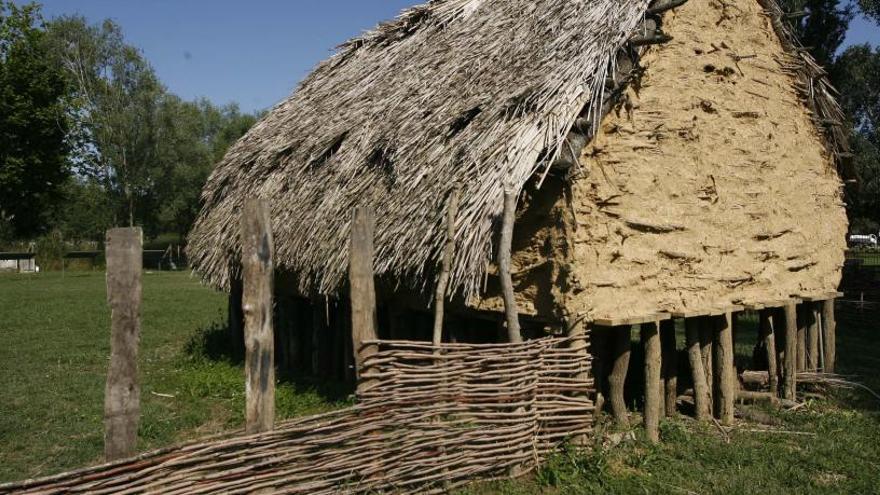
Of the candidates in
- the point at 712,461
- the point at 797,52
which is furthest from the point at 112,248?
the point at 797,52

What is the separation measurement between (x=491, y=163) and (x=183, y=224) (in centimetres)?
4279

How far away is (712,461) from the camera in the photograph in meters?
5.55

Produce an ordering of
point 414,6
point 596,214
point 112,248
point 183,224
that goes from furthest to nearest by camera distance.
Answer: point 183,224 → point 414,6 → point 596,214 → point 112,248

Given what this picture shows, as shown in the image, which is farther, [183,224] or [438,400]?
[183,224]

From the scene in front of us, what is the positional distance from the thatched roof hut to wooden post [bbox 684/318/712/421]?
30 cm

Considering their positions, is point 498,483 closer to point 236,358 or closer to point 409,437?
point 409,437

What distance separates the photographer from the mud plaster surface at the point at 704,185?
5.80 meters

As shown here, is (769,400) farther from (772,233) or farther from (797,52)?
(797,52)

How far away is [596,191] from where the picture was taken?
5.75m

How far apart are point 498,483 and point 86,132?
37.3m

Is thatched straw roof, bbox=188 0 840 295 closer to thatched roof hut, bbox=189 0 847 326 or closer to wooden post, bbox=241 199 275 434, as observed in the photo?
thatched roof hut, bbox=189 0 847 326

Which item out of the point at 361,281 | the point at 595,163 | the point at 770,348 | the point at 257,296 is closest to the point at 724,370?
the point at 770,348

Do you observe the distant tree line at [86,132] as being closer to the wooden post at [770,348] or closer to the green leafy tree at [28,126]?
the green leafy tree at [28,126]

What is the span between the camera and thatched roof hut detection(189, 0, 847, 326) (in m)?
5.57
